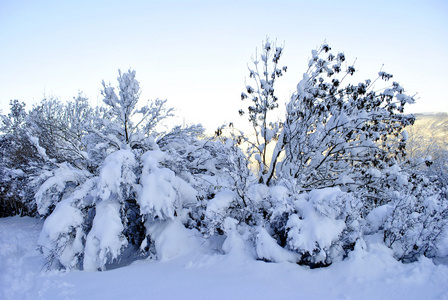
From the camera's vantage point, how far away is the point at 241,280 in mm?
2990

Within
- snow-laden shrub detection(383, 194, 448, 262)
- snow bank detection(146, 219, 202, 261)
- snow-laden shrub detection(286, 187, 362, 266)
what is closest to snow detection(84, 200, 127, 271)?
snow bank detection(146, 219, 202, 261)

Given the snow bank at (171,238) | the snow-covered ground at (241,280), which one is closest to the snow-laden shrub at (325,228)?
the snow-covered ground at (241,280)

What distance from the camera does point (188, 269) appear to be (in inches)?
136

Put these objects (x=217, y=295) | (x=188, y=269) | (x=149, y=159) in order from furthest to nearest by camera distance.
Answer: (x=149, y=159), (x=188, y=269), (x=217, y=295)

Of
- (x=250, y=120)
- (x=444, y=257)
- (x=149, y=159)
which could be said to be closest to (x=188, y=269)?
(x=149, y=159)

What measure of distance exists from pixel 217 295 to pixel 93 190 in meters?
2.74

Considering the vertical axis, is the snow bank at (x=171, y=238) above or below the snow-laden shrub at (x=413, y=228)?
below

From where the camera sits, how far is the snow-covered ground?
2.64 metres

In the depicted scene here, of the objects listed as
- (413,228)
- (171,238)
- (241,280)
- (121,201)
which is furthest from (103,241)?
(413,228)

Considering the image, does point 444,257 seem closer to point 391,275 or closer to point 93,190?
point 391,275

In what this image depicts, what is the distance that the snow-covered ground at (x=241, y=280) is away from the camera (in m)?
2.64

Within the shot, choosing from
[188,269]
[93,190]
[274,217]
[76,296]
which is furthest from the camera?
[93,190]

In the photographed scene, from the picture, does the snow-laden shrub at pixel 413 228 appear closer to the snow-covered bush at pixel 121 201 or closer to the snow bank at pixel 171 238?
the snow-covered bush at pixel 121 201

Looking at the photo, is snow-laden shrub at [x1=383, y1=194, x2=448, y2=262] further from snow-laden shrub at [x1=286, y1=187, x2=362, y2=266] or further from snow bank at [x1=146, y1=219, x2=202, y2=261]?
snow bank at [x1=146, y1=219, x2=202, y2=261]
